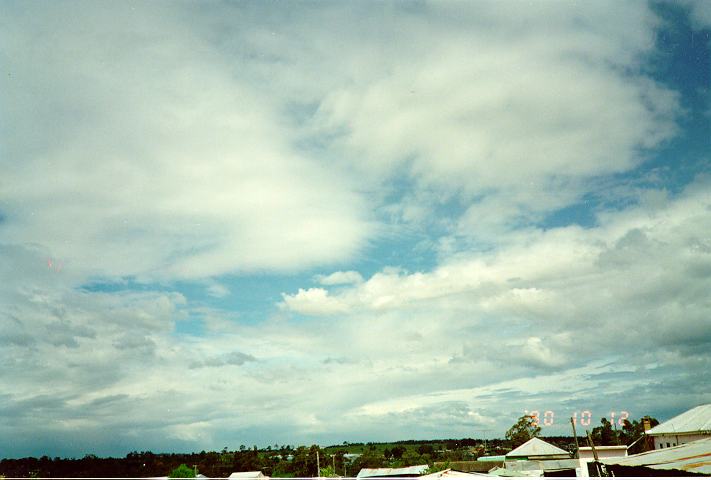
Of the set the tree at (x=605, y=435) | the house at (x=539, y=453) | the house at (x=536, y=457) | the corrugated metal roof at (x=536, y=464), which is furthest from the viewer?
the tree at (x=605, y=435)

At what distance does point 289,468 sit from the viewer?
154ft

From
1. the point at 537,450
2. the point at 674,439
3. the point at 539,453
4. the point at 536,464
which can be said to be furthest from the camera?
the point at 537,450

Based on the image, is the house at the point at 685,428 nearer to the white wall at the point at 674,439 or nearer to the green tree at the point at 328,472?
the white wall at the point at 674,439

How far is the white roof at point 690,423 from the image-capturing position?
24.4 m

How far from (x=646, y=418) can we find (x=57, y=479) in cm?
3919

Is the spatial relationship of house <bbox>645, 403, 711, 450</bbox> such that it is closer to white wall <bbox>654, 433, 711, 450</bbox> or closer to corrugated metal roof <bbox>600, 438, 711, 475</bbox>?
white wall <bbox>654, 433, 711, 450</bbox>

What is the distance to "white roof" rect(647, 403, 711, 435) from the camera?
24391 mm

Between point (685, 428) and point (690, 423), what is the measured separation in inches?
15.8

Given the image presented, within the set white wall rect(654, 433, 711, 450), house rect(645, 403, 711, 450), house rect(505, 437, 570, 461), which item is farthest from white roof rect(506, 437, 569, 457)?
house rect(645, 403, 711, 450)

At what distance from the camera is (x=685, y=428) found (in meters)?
25.5

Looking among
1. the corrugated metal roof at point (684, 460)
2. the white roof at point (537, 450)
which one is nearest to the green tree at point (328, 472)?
the white roof at point (537, 450)

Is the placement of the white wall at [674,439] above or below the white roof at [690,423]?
below

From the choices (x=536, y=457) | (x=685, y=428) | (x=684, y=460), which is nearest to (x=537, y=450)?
(x=536, y=457)

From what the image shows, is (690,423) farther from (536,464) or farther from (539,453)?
(539,453)
